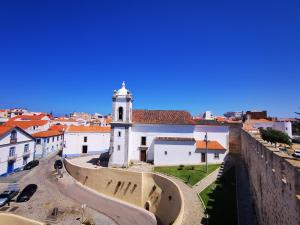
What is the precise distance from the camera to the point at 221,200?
1789 centimetres

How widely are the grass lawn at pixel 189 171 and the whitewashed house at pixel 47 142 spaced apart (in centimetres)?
2593

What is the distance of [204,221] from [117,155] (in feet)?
54.2

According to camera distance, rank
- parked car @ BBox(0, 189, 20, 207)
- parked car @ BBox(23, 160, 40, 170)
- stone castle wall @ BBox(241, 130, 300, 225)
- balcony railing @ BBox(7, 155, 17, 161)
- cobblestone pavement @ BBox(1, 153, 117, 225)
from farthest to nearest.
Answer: parked car @ BBox(23, 160, 40, 170)
balcony railing @ BBox(7, 155, 17, 161)
parked car @ BBox(0, 189, 20, 207)
cobblestone pavement @ BBox(1, 153, 117, 225)
stone castle wall @ BBox(241, 130, 300, 225)

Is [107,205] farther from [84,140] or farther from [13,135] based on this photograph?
[13,135]

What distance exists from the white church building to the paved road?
475cm

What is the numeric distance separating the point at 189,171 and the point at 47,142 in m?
31.2

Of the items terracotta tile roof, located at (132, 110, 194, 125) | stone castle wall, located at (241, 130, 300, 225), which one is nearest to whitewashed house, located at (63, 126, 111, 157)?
terracotta tile roof, located at (132, 110, 194, 125)

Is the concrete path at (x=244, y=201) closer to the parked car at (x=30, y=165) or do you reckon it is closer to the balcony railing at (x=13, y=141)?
the parked car at (x=30, y=165)

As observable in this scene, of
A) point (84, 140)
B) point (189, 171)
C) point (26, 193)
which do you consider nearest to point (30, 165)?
point (84, 140)

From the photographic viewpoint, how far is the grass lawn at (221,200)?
15.0 metres

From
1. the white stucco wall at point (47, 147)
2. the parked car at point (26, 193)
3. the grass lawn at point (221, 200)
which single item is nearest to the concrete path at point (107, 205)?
the parked car at point (26, 193)

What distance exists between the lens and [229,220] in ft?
48.1

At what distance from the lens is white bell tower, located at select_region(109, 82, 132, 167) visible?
94.7ft

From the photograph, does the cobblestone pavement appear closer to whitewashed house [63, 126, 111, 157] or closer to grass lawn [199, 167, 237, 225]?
grass lawn [199, 167, 237, 225]
